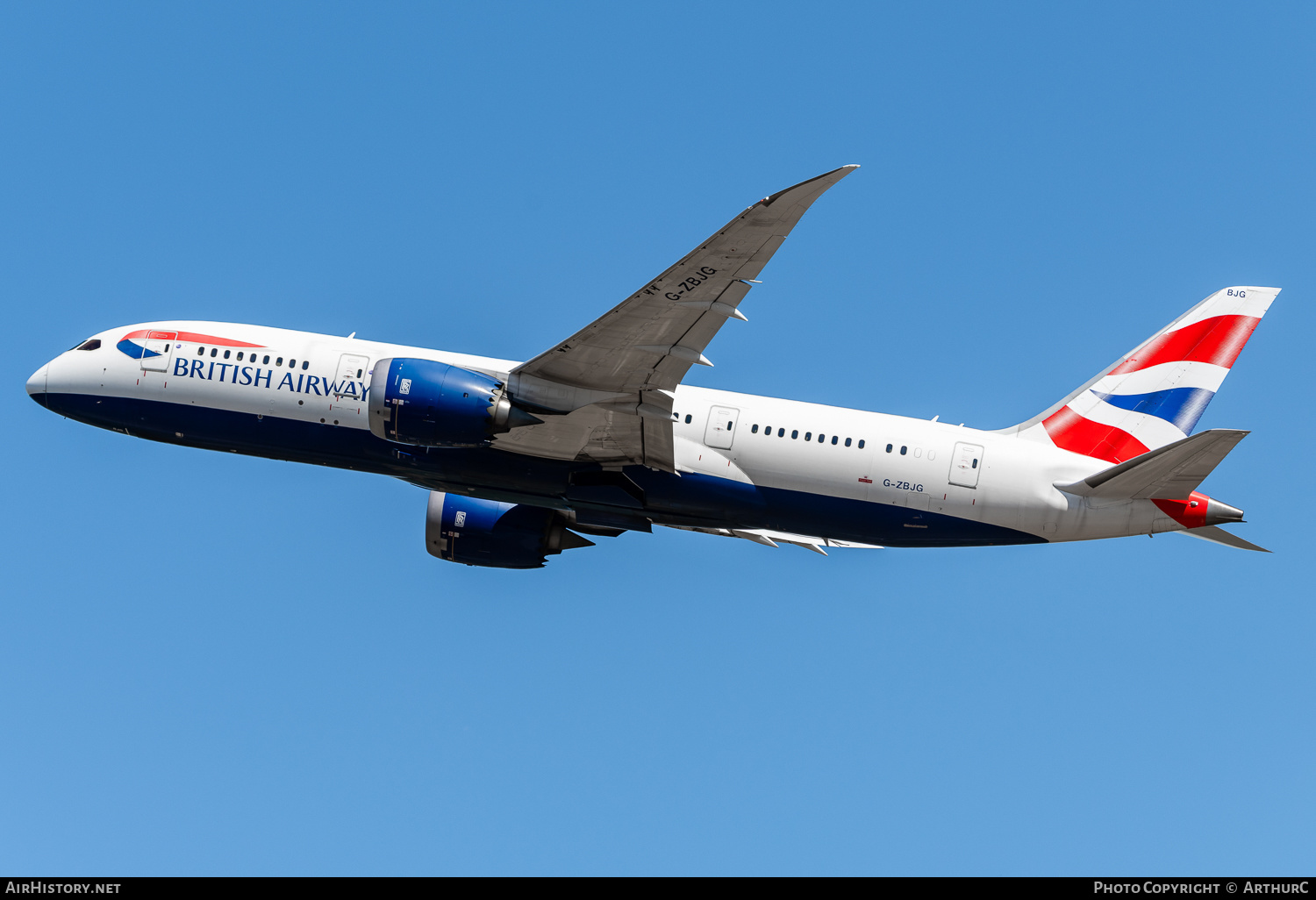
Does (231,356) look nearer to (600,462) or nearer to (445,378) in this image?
(445,378)

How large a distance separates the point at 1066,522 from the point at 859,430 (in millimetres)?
5116

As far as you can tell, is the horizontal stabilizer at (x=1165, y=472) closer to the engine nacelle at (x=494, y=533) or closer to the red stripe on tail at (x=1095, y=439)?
the red stripe on tail at (x=1095, y=439)

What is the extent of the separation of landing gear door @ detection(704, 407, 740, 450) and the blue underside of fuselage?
866mm

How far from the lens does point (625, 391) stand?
28.0 m

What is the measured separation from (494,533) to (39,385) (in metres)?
12.3

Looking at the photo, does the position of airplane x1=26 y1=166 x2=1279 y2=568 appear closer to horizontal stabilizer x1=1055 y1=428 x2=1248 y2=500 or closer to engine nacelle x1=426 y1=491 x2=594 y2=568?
horizontal stabilizer x1=1055 y1=428 x2=1248 y2=500

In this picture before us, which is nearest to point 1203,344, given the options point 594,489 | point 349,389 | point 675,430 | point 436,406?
point 675,430

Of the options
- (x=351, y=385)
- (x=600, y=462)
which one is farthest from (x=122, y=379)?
(x=600, y=462)

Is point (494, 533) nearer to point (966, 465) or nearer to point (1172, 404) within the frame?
point (966, 465)

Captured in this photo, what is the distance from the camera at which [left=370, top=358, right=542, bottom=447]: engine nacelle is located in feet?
90.6

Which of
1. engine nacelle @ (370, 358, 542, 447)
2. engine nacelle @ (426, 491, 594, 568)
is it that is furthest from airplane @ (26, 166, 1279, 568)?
engine nacelle @ (426, 491, 594, 568)

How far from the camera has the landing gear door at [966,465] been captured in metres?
29.4

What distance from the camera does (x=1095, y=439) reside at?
31172mm
